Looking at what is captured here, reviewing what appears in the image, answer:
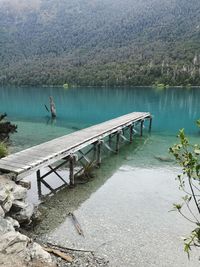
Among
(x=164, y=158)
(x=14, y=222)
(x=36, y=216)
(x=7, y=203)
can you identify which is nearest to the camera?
(x=14, y=222)

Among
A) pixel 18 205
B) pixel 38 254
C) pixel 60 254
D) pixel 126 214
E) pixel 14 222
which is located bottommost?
pixel 126 214

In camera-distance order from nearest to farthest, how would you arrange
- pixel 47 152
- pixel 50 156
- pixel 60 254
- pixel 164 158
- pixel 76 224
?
pixel 60 254
pixel 76 224
pixel 50 156
pixel 47 152
pixel 164 158

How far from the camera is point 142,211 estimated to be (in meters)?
12.2

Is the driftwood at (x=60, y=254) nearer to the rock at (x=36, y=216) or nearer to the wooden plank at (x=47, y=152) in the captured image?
the rock at (x=36, y=216)

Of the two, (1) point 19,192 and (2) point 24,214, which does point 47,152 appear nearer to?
(1) point 19,192

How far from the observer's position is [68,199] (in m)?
13.1

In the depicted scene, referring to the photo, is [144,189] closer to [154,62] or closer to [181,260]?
[181,260]

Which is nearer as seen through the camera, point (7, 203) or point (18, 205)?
point (7, 203)

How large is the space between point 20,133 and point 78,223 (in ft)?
65.3

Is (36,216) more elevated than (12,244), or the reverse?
(12,244)

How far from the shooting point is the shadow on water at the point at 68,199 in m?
11.0

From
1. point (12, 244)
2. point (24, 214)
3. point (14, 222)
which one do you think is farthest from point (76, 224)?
point (12, 244)

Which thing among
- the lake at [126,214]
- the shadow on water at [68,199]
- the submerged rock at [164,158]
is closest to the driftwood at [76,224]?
the lake at [126,214]

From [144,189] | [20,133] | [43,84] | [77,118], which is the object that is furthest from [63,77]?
[144,189]
